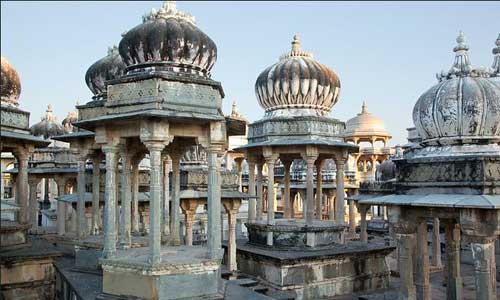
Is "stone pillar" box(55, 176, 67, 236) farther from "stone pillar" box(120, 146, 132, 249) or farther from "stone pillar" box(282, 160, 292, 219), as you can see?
"stone pillar" box(120, 146, 132, 249)

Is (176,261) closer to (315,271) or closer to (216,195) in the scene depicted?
Result: (216,195)

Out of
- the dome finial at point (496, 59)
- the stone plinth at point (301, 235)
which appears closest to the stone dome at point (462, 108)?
the dome finial at point (496, 59)

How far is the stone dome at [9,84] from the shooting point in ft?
43.4

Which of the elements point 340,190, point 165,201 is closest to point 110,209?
point 165,201

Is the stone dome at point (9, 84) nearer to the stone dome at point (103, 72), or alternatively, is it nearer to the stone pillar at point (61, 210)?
the stone dome at point (103, 72)

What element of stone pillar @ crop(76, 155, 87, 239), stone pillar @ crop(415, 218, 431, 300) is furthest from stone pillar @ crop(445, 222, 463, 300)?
stone pillar @ crop(76, 155, 87, 239)

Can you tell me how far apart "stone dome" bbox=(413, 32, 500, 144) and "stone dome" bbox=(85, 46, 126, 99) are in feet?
27.9

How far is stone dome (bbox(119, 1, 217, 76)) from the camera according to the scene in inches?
374

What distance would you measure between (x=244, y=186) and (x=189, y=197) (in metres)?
18.0

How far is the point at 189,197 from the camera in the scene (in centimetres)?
1532

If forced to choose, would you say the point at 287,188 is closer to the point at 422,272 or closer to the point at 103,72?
the point at 103,72

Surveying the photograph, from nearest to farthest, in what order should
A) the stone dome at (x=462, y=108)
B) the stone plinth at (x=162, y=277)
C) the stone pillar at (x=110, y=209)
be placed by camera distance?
the stone plinth at (x=162, y=277), the stone pillar at (x=110, y=209), the stone dome at (x=462, y=108)

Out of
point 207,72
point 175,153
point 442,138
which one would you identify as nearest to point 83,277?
point 175,153

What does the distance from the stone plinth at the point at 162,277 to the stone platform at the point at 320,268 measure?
18.0 feet
